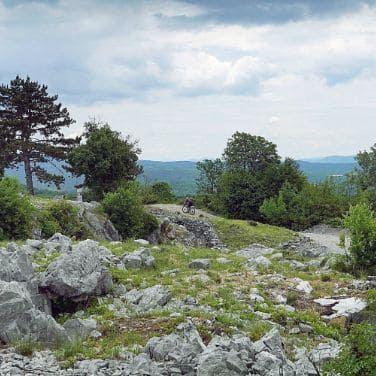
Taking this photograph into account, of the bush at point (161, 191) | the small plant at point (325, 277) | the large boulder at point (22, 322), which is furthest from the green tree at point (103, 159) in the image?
the large boulder at point (22, 322)

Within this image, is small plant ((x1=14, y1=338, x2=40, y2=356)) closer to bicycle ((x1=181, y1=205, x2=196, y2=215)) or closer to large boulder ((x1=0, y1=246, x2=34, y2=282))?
large boulder ((x1=0, y1=246, x2=34, y2=282))

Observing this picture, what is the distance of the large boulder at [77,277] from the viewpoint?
15.6 meters

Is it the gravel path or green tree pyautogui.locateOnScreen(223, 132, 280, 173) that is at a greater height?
green tree pyautogui.locateOnScreen(223, 132, 280, 173)

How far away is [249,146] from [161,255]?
59022 mm

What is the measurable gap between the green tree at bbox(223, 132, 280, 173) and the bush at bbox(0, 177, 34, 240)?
5102 centimetres

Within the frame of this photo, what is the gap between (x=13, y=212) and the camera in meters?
33.8

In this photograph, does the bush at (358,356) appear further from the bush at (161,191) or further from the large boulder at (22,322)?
the bush at (161,191)

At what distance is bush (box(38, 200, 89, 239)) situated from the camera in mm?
37469

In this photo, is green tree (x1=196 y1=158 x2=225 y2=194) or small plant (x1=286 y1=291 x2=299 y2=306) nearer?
small plant (x1=286 y1=291 x2=299 y2=306)

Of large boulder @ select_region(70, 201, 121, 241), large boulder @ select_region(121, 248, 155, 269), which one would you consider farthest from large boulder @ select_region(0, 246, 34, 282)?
large boulder @ select_region(70, 201, 121, 241)

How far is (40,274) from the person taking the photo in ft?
54.8

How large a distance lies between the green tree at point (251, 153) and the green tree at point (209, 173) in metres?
40.7

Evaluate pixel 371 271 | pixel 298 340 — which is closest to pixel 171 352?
pixel 298 340

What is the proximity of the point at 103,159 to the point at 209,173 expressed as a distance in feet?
239
